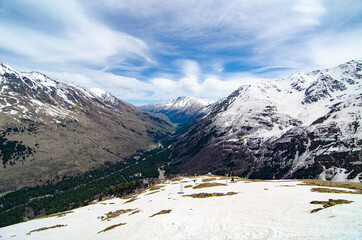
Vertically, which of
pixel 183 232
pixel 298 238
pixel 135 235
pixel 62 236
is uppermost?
pixel 298 238

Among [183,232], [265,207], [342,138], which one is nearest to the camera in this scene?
[183,232]

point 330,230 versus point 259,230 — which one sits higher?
point 330,230

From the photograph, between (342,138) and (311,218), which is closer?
(311,218)

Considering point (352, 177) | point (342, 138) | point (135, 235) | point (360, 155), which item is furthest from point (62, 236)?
point (342, 138)

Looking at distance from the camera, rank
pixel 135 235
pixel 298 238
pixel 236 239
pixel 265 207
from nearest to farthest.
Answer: pixel 298 238 < pixel 236 239 < pixel 135 235 < pixel 265 207

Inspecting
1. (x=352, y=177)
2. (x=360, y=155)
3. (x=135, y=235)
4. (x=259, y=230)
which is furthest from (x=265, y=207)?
(x=360, y=155)

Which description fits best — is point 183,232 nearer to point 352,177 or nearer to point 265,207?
point 265,207

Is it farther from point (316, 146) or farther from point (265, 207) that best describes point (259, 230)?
point (316, 146)

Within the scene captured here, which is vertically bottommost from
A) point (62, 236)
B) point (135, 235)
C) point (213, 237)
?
point (62, 236)

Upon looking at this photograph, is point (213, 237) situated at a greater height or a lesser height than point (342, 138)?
lesser
